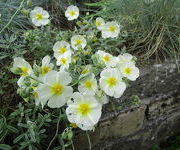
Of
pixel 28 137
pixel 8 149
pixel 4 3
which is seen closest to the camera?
pixel 8 149

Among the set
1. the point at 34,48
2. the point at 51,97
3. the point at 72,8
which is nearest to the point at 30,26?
the point at 72,8

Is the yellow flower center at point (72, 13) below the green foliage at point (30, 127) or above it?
above

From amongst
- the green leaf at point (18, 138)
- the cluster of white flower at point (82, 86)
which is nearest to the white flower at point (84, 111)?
the cluster of white flower at point (82, 86)

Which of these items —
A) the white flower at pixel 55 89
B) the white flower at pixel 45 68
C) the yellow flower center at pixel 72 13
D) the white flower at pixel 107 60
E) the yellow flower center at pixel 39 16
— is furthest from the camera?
the yellow flower center at pixel 72 13

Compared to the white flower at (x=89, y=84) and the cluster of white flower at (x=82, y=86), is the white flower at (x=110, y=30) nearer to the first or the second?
the cluster of white flower at (x=82, y=86)

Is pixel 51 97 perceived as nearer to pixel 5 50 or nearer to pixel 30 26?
pixel 5 50

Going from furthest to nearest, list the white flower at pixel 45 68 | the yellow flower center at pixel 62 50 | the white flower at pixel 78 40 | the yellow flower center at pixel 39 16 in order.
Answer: the yellow flower center at pixel 39 16 < the white flower at pixel 78 40 < the yellow flower center at pixel 62 50 < the white flower at pixel 45 68

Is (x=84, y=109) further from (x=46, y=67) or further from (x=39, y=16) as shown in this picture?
(x=39, y=16)
